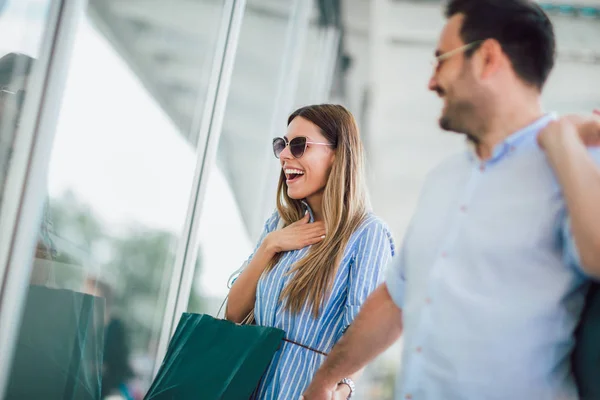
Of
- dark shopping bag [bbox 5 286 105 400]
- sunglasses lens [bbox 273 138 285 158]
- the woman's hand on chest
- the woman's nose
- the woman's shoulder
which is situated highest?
sunglasses lens [bbox 273 138 285 158]

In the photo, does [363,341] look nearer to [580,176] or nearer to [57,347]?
[580,176]

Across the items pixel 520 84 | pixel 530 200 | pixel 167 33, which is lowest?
pixel 530 200

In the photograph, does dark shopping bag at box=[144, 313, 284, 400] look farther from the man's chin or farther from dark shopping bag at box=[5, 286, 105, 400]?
the man's chin

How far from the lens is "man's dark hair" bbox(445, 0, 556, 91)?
1.18 meters

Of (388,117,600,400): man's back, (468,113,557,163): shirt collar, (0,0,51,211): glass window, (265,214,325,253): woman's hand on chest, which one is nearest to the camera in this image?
(388,117,600,400): man's back

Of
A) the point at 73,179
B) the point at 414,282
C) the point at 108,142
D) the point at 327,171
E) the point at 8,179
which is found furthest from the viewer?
the point at 327,171

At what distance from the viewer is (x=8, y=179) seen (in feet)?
4.51

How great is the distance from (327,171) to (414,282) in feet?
2.67

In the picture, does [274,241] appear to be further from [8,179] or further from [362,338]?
[8,179]

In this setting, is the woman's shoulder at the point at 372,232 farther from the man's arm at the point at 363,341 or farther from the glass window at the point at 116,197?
the glass window at the point at 116,197

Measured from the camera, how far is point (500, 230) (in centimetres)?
111

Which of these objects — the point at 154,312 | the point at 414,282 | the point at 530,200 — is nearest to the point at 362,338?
the point at 414,282

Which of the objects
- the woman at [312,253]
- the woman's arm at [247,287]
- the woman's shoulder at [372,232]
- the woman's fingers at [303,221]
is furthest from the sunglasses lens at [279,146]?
the woman's shoulder at [372,232]

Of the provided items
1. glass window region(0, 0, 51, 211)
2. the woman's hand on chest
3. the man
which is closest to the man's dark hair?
the man
